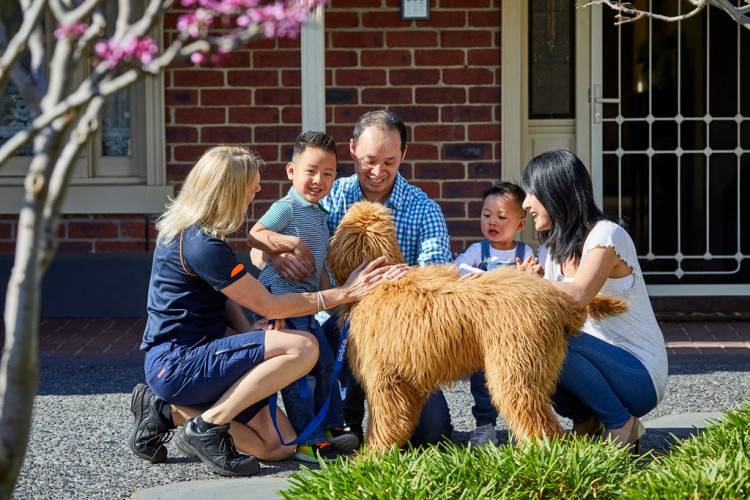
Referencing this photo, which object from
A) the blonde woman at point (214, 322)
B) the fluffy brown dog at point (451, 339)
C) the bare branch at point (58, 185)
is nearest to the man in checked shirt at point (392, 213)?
the blonde woman at point (214, 322)

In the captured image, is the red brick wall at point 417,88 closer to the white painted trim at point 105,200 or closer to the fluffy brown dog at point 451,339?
the white painted trim at point 105,200

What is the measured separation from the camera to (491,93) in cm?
884

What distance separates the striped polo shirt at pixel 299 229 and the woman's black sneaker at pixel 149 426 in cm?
68

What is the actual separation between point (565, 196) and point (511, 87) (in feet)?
13.7

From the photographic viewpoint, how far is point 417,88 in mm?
8836

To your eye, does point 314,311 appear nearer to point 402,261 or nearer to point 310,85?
point 402,261

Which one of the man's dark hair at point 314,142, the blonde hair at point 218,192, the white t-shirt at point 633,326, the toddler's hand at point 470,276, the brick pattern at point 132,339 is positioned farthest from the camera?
the brick pattern at point 132,339

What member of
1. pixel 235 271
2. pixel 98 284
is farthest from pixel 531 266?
pixel 98 284

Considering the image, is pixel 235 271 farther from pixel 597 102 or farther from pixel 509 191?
pixel 597 102

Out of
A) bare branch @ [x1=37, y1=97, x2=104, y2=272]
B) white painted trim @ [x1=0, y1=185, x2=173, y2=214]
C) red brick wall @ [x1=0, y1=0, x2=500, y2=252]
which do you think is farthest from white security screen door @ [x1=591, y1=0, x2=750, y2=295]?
bare branch @ [x1=37, y1=97, x2=104, y2=272]

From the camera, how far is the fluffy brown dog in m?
4.23

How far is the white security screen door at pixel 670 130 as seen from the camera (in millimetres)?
9102

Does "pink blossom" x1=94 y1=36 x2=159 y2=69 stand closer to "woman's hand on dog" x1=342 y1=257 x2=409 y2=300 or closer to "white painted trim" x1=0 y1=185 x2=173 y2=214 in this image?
"woman's hand on dog" x1=342 y1=257 x2=409 y2=300

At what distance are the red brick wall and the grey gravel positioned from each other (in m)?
2.25
